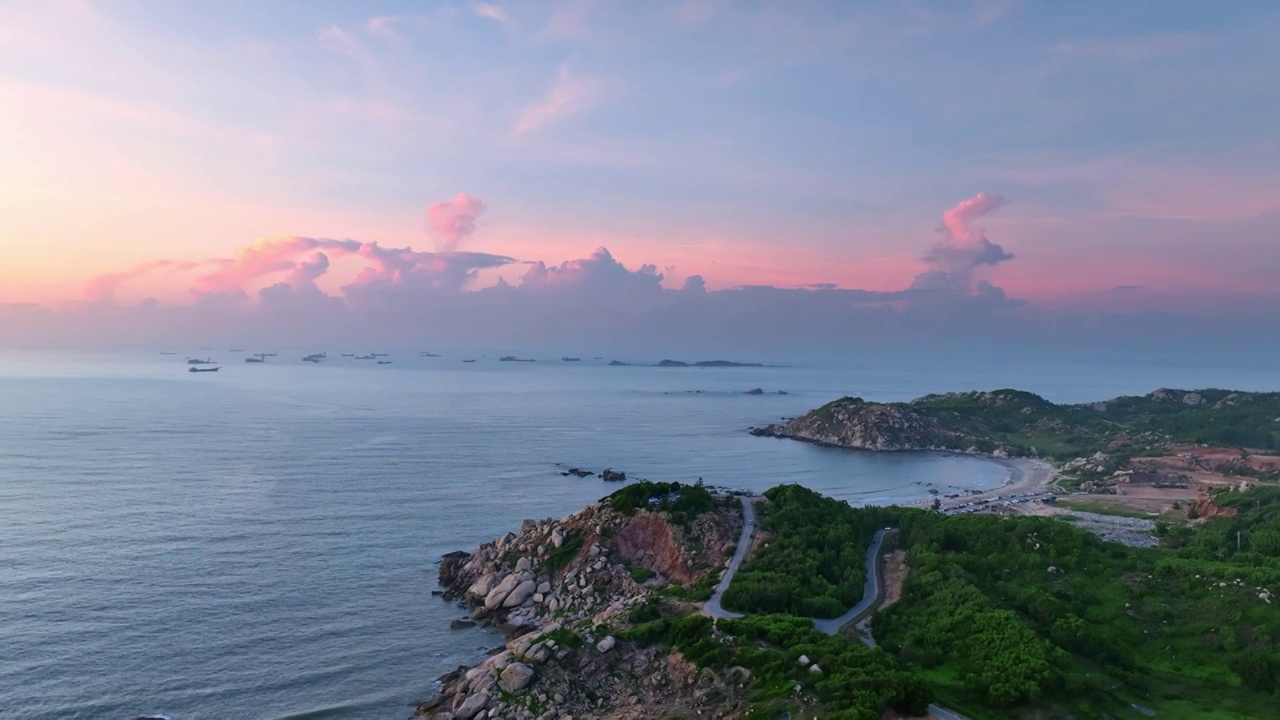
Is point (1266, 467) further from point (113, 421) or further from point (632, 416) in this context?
point (113, 421)

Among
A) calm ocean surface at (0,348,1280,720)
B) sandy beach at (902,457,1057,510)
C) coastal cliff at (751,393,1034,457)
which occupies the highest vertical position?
coastal cliff at (751,393,1034,457)

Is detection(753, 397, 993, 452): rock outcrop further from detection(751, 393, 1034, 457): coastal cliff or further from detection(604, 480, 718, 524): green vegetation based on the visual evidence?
detection(604, 480, 718, 524): green vegetation

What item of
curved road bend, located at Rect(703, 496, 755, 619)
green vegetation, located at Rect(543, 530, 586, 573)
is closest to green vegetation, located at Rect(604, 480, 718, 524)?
curved road bend, located at Rect(703, 496, 755, 619)

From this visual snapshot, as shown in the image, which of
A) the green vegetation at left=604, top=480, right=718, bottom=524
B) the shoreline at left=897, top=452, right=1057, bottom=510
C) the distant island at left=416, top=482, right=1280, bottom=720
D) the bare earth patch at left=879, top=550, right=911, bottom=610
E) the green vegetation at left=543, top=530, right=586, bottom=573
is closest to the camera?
the distant island at left=416, top=482, right=1280, bottom=720

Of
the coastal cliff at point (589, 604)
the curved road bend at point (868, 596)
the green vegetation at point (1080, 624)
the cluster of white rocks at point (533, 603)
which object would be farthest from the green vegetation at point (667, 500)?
the green vegetation at point (1080, 624)

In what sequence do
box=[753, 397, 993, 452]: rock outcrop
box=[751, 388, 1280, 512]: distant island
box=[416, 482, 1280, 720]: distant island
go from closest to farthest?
1. box=[416, 482, 1280, 720]: distant island
2. box=[751, 388, 1280, 512]: distant island
3. box=[753, 397, 993, 452]: rock outcrop

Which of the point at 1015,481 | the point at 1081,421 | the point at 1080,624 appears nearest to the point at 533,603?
the point at 1080,624

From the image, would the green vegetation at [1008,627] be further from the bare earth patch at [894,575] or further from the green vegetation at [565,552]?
the green vegetation at [565,552]
